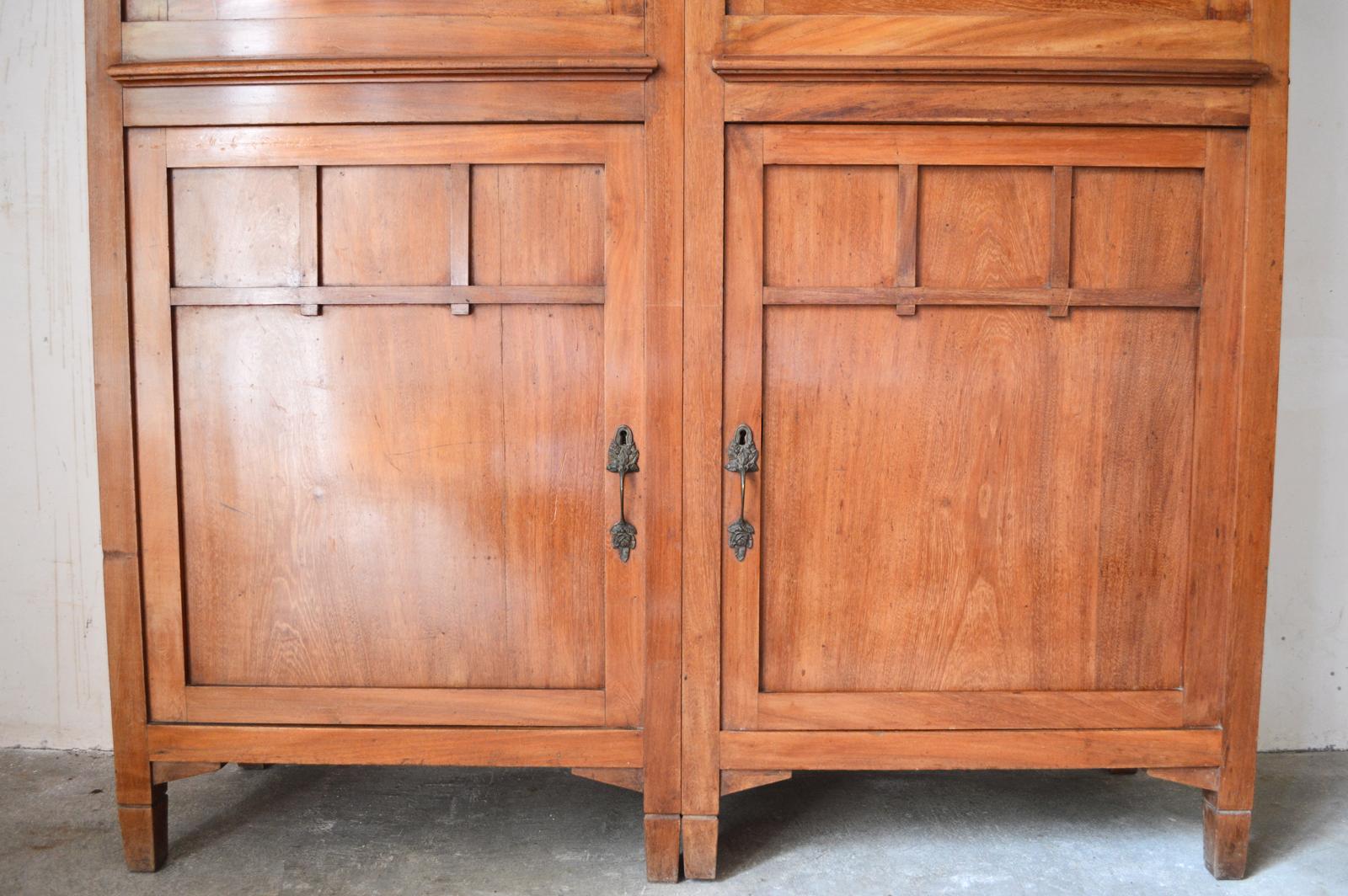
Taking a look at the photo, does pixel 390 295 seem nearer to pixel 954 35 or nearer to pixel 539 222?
pixel 539 222

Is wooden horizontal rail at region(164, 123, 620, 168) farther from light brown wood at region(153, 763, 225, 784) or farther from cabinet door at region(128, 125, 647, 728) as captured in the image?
light brown wood at region(153, 763, 225, 784)

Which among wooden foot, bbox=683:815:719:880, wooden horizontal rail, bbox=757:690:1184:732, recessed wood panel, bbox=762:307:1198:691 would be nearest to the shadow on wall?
recessed wood panel, bbox=762:307:1198:691

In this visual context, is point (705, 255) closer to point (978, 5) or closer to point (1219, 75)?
point (978, 5)

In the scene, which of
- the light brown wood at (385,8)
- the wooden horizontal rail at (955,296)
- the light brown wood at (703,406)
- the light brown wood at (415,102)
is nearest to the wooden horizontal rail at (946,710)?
the light brown wood at (703,406)

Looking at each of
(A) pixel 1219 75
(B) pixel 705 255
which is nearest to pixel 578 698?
(B) pixel 705 255

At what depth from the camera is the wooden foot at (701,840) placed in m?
1.84

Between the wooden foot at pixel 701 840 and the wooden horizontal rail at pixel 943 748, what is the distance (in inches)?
5.1

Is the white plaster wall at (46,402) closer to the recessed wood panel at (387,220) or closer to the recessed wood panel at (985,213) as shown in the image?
the recessed wood panel at (387,220)

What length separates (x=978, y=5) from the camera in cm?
177

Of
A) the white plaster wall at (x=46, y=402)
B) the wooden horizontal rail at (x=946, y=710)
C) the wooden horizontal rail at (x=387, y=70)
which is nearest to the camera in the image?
the wooden horizontal rail at (x=387, y=70)

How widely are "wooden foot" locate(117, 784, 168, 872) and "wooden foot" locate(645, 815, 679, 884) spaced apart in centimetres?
108

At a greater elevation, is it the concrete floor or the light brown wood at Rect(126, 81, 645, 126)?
the light brown wood at Rect(126, 81, 645, 126)

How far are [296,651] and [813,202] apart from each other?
57.5 inches

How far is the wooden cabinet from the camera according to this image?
1.77 m
